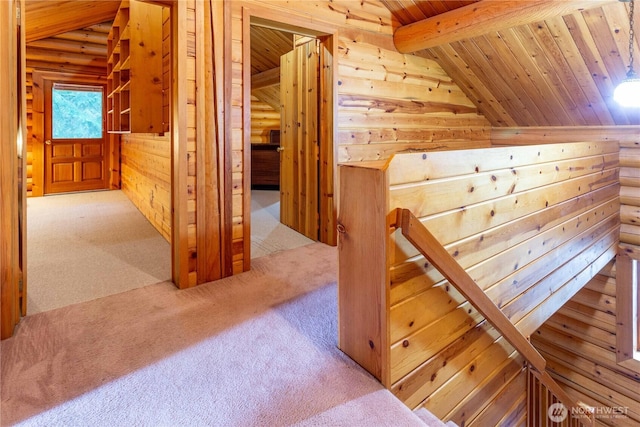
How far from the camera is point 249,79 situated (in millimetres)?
2693

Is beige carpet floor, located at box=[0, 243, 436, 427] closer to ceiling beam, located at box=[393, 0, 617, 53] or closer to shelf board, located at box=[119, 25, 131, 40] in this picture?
ceiling beam, located at box=[393, 0, 617, 53]

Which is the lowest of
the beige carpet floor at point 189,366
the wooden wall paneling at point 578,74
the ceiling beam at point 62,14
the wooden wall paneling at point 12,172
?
the beige carpet floor at point 189,366

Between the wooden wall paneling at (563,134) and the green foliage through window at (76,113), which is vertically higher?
the green foliage through window at (76,113)

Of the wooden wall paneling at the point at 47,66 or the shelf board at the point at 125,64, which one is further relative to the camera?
the wooden wall paneling at the point at 47,66

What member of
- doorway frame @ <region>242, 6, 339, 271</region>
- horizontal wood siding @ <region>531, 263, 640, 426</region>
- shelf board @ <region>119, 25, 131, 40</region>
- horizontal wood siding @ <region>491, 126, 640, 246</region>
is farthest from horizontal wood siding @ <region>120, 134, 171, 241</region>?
horizontal wood siding @ <region>531, 263, 640, 426</region>

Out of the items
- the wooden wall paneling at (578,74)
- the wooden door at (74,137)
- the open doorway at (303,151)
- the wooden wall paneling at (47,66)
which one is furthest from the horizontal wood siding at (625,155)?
the wooden door at (74,137)

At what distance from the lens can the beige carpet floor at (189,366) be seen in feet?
4.73

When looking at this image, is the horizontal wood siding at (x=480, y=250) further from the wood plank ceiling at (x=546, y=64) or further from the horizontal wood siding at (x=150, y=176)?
the horizontal wood siding at (x=150, y=176)

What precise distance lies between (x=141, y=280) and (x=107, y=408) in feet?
4.27

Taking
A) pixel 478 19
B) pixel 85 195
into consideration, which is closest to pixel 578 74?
pixel 478 19

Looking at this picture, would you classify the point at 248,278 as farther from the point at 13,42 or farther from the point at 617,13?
the point at 617,13

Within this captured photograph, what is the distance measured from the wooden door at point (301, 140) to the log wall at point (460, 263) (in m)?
1.72

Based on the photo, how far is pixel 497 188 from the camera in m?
2.17

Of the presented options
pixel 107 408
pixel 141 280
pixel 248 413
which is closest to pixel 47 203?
pixel 141 280
